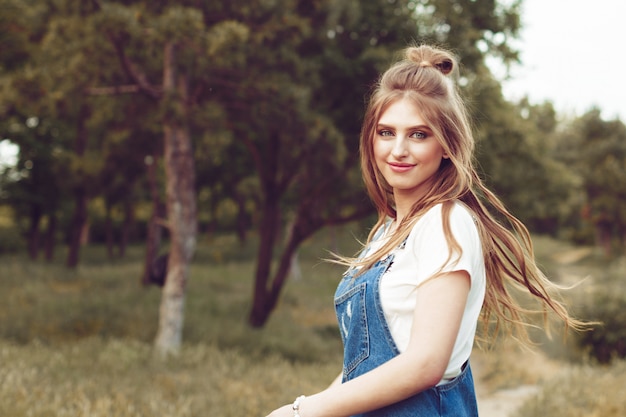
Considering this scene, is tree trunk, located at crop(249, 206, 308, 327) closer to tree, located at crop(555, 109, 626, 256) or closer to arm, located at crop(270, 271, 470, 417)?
arm, located at crop(270, 271, 470, 417)

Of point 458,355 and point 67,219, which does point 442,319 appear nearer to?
point 458,355

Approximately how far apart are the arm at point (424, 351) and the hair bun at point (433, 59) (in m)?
0.75

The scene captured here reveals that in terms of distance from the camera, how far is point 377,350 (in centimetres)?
168

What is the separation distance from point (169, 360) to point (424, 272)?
7.66m

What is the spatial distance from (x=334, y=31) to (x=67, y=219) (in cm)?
2969

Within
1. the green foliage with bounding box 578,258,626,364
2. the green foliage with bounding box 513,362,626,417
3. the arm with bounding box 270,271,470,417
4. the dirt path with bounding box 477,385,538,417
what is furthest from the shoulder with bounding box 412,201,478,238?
the green foliage with bounding box 578,258,626,364

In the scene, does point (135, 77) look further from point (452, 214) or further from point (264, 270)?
point (452, 214)

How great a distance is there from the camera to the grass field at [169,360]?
577 centimetres

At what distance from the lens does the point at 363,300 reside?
1722 millimetres

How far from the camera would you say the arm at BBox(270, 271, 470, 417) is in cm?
146

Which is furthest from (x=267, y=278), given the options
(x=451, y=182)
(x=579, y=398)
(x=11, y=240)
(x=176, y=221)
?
(x=11, y=240)

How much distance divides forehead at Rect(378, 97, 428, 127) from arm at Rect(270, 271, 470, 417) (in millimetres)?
511

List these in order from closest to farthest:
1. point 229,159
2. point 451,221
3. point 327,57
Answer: point 451,221, point 327,57, point 229,159

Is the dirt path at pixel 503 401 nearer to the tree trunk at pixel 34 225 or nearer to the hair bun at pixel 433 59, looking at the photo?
the hair bun at pixel 433 59
